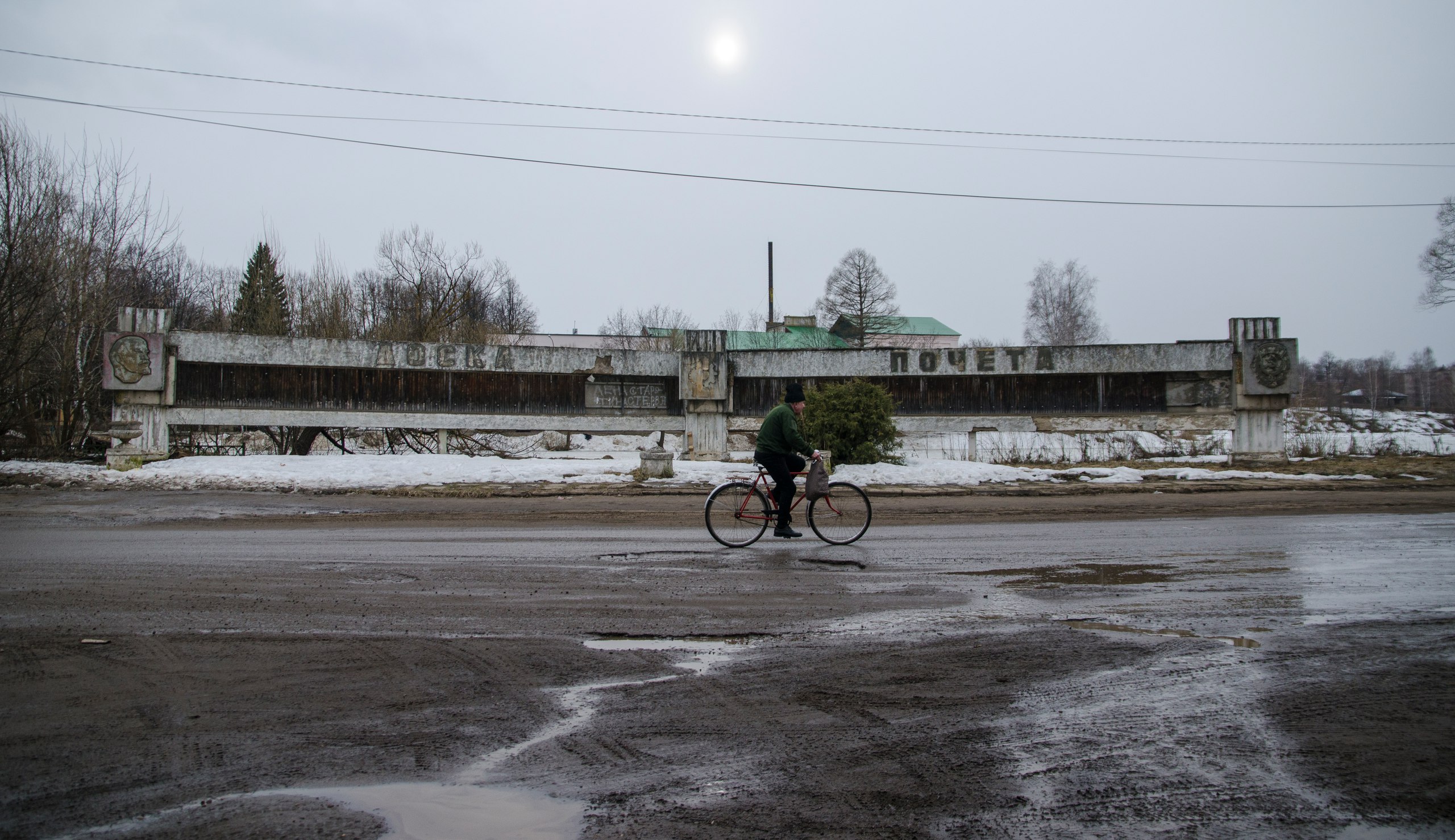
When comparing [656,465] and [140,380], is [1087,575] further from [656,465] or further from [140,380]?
[140,380]

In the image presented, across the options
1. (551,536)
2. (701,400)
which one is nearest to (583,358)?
(701,400)

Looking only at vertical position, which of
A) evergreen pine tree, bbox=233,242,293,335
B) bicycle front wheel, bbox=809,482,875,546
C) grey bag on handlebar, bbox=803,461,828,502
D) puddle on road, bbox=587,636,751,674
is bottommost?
puddle on road, bbox=587,636,751,674

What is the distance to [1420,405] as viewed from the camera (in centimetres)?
7725

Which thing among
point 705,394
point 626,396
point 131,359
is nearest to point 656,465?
point 705,394

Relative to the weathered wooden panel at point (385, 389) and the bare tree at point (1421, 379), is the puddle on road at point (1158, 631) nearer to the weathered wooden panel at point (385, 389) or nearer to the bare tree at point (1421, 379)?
the weathered wooden panel at point (385, 389)

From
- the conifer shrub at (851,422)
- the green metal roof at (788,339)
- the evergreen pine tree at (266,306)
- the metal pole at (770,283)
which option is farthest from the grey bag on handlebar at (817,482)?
the metal pole at (770,283)

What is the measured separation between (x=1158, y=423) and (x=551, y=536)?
697 inches

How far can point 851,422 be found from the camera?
19625mm

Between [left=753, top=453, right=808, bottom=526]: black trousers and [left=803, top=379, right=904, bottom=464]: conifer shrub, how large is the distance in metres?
9.52

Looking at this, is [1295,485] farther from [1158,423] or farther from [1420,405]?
[1420,405]

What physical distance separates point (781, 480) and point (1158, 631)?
5099 mm

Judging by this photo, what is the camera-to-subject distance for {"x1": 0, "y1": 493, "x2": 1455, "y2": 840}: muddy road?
10.2 ft

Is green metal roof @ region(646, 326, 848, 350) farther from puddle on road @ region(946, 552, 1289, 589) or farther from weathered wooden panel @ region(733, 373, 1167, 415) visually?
puddle on road @ region(946, 552, 1289, 589)

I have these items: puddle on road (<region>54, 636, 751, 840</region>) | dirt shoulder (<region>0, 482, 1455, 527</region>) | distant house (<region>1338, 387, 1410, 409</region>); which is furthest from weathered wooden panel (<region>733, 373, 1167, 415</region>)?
distant house (<region>1338, 387, 1410, 409</region>)
